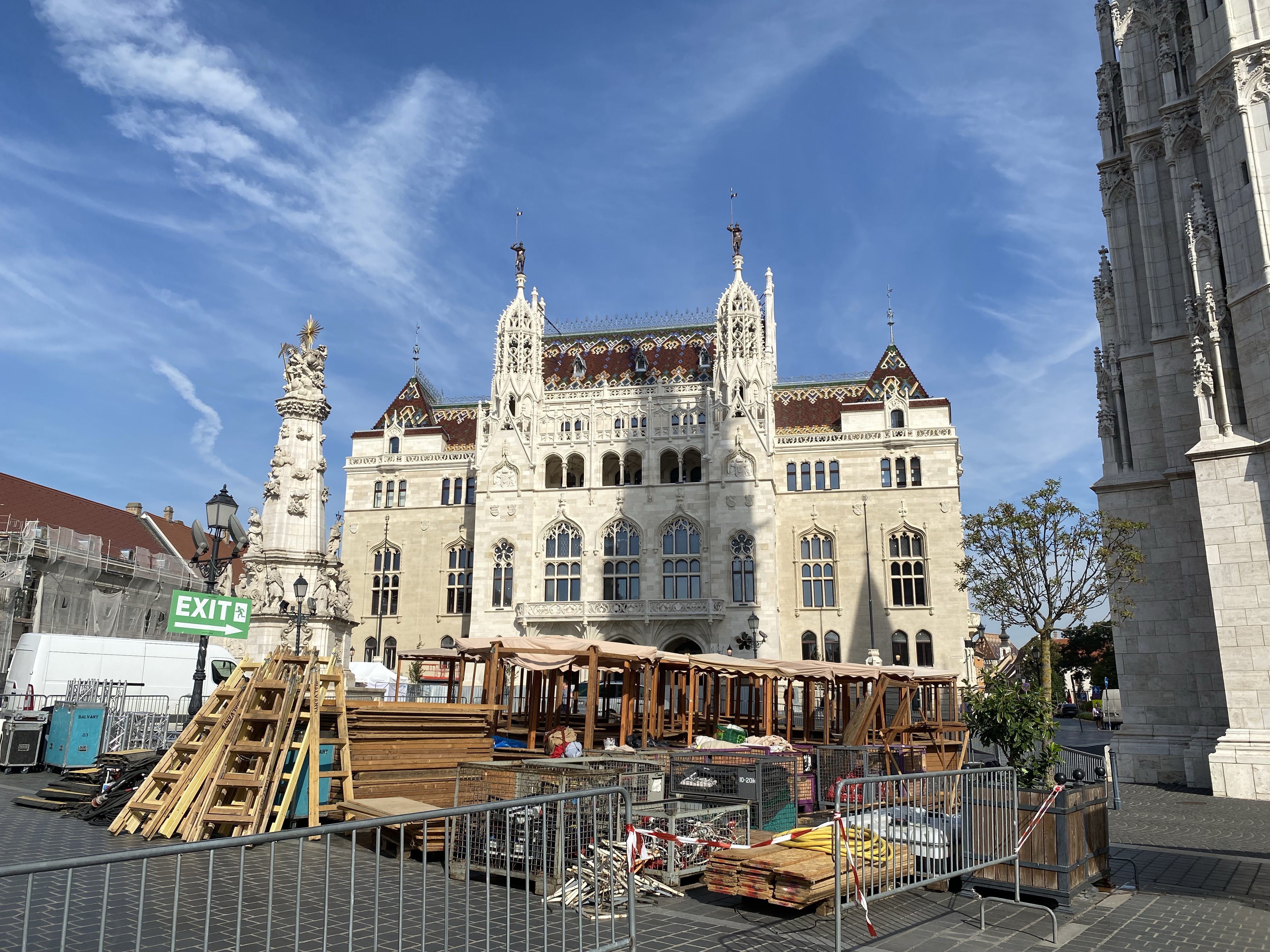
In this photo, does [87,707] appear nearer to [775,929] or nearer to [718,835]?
[718,835]

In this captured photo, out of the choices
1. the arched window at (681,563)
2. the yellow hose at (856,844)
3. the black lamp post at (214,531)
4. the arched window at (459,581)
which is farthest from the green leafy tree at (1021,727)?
the arched window at (459,581)

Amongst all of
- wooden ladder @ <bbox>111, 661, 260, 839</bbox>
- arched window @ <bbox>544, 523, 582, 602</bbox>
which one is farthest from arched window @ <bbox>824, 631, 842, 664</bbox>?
wooden ladder @ <bbox>111, 661, 260, 839</bbox>

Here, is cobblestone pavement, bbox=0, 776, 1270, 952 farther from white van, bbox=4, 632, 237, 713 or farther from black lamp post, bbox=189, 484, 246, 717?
white van, bbox=4, 632, 237, 713

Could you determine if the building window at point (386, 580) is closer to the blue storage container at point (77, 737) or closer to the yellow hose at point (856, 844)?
the blue storage container at point (77, 737)

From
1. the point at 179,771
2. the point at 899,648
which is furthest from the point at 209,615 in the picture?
the point at 899,648

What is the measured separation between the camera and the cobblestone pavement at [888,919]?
6.80m

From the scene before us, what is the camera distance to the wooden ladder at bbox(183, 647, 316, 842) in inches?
407

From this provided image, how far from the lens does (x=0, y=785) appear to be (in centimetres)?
1555

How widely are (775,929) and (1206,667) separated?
51.3 ft

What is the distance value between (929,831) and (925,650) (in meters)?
36.7

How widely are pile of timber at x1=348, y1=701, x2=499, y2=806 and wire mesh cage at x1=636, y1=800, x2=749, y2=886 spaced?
314cm

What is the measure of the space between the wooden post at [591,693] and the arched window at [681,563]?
2618cm

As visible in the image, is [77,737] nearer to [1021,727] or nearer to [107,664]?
[107,664]

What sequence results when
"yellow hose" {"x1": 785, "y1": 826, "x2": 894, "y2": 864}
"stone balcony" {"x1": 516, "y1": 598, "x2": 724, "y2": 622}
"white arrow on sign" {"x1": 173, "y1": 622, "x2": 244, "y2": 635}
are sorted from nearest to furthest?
"yellow hose" {"x1": 785, "y1": 826, "x2": 894, "y2": 864} < "white arrow on sign" {"x1": 173, "y1": 622, "x2": 244, "y2": 635} < "stone balcony" {"x1": 516, "y1": 598, "x2": 724, "y2": 622}
